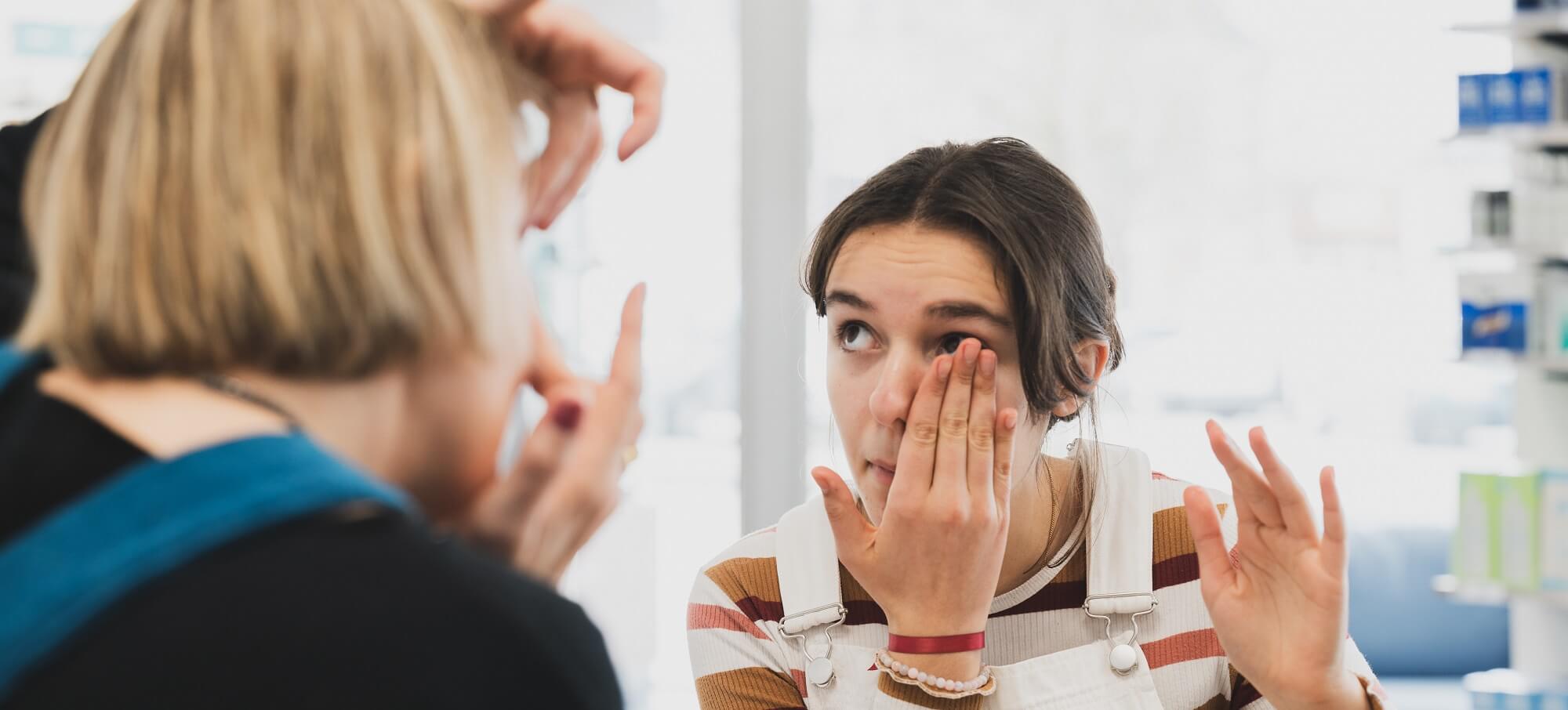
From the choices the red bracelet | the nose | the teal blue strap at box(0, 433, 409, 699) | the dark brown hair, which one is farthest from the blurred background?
the teal blue strap at box(0, 433, 409, 699)

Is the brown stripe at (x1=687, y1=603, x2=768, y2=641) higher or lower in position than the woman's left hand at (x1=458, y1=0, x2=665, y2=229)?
lower

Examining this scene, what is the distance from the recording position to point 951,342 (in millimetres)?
1316

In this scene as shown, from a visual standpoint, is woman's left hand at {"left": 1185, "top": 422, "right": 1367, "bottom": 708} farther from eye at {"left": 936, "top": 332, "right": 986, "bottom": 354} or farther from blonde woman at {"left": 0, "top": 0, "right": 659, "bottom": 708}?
blonde woman at {"left": 0, "top": 0, "right": 659, "bottom": 708}

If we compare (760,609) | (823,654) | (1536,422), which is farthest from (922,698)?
(1536,422)

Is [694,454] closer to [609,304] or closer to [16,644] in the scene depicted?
[609,304]

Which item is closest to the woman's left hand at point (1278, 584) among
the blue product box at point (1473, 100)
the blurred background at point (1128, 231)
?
the blue product box at point (1473, 100)

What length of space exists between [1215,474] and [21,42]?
3.33 metres

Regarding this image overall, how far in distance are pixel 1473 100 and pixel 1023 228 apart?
5.85ft

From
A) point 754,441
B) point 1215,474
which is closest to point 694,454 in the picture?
point 754,441

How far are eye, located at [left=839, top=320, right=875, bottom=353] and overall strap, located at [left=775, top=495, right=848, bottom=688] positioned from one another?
0.18 meters

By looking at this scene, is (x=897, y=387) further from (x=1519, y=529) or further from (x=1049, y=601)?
(x=1519, y=529)

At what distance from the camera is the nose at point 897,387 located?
1277mm

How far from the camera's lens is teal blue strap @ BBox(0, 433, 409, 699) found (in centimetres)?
47

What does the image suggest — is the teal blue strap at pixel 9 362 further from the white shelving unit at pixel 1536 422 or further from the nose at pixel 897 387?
the white shelving unit at pixel 1536 422
